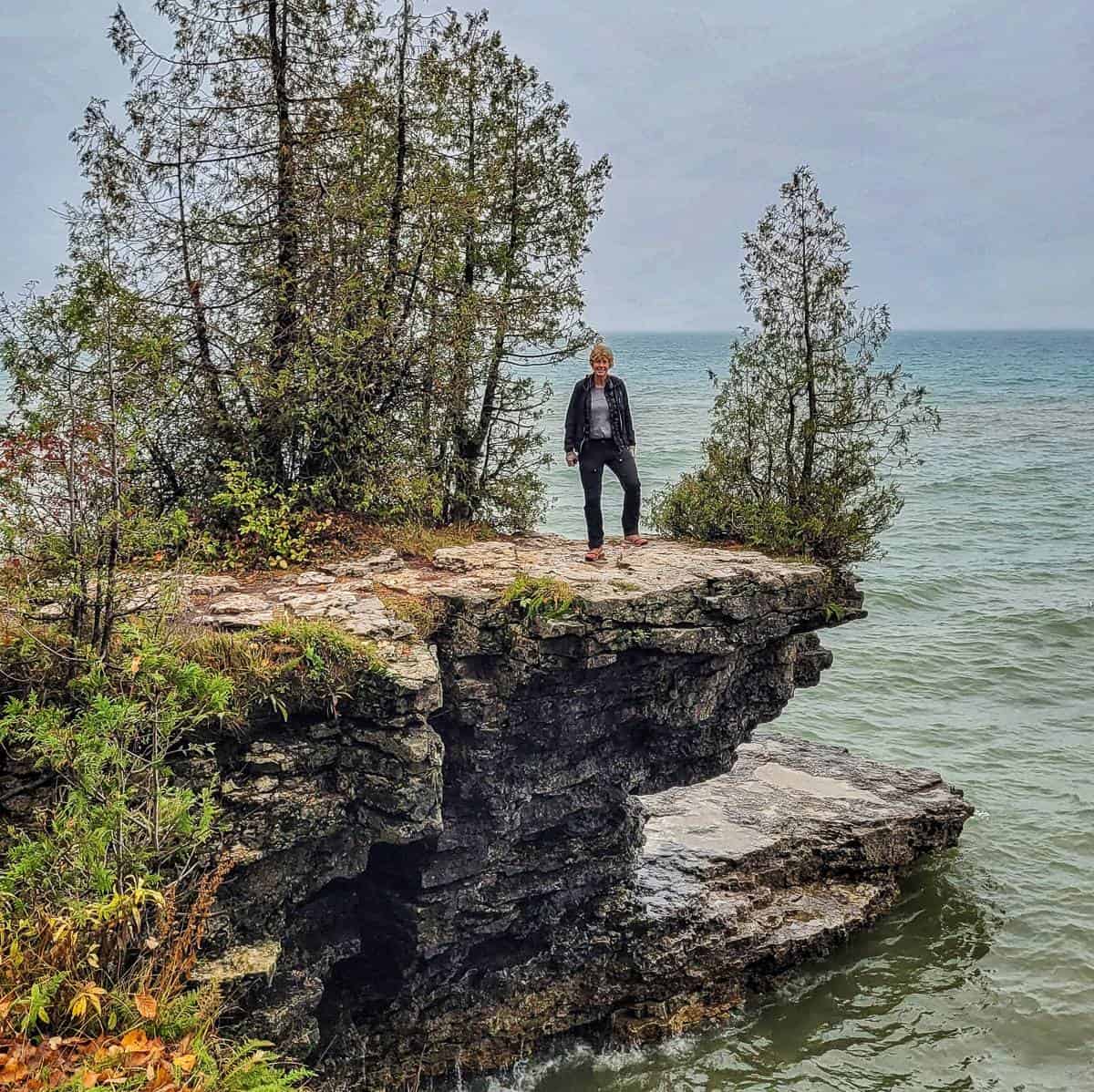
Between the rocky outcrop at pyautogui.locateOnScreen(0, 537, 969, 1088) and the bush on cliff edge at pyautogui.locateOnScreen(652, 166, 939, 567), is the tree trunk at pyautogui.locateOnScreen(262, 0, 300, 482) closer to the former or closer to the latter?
the rocky outcrop at pyautogui.locateOnScreen(0, 537, 969, 1088)

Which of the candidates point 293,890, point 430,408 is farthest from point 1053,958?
point 430,408

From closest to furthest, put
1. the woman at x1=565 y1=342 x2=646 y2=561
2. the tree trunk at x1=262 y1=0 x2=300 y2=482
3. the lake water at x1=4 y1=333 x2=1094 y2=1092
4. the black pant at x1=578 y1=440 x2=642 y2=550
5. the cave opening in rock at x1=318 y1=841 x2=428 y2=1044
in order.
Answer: the cave opening in rock at x1=318 y1=841 x2=428 y2=1044 < the lake water at x1=4 y1=333 x2=1094 y2=1092 < the woman at x1=565 y1=342 x2=646 y2=561 < the black pant at x1=578 y1=440 x2=642 y2=550 < the tree trunk at x1=262 y1=0 x2=300 y2=482

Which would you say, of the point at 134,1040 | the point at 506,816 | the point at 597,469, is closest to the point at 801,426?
the point at 597,469

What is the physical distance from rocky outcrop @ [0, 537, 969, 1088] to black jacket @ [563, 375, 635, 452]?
1.64 metres

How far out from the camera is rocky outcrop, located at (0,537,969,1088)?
29.9 ft

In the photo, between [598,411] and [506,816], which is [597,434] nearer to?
[598,411]

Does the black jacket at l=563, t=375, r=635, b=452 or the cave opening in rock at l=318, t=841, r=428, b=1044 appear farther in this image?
the black jacket at l=563, t=375, r=635, b=452

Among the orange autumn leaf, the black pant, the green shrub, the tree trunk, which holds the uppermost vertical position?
the tree trunk

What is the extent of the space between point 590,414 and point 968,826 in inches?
441

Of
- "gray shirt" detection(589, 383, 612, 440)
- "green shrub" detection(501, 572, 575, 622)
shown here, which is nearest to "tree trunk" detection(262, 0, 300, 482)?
"gray shirt" detection(589, 383, 612, 440)

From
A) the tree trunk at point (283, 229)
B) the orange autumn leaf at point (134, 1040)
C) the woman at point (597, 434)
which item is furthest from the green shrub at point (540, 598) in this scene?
the orange autumn leaf at point (134, 1040)

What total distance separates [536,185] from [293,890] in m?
11.2

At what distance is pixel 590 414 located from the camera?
12242 mm

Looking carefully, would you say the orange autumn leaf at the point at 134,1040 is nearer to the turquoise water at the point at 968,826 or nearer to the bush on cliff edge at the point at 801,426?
the turquoise water at the point at 968,826
